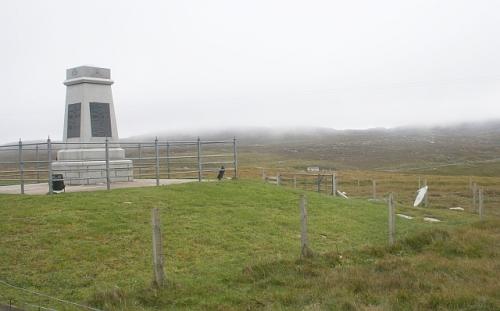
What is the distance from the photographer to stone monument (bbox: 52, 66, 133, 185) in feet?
58.6

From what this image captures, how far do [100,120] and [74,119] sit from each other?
3.03 ft

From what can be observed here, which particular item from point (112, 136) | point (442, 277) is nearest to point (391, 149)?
point (112, 136)

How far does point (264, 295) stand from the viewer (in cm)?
727

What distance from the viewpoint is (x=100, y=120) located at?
18.6 meters

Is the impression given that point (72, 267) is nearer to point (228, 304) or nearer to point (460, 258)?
point (228, 304)

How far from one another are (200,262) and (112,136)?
10745 mm

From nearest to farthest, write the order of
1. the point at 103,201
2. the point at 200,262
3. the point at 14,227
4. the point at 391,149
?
1. the point at 200,262
2. the point at 14,227
3. the point at 103,201
4. the point at 391,149

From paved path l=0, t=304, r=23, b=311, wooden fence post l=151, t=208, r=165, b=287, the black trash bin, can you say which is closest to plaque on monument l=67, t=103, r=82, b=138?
the black trash bin

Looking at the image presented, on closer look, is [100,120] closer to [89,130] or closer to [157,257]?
[89,130]

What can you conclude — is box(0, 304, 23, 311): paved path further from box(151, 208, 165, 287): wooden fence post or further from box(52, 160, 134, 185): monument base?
box(52, 160, 134, 185): monument base

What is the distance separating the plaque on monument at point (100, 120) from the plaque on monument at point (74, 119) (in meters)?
0.48

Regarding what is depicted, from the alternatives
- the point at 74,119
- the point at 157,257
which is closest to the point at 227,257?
the point at 157,257

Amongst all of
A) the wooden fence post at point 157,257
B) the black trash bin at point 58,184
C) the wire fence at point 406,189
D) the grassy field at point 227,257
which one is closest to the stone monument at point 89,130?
the black trash bin at point 58,184

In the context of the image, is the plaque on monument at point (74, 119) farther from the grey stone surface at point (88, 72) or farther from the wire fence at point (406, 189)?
the wire fence at point (406, 189)
